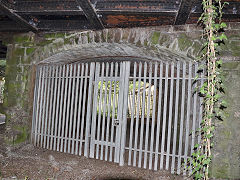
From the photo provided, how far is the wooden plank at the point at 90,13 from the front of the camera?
2900 mm

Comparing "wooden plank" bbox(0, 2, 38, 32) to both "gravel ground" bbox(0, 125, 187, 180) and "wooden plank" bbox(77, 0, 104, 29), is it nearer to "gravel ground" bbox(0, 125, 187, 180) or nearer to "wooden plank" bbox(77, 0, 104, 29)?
"wooden plank" bbox(77, 0, 104, 29)

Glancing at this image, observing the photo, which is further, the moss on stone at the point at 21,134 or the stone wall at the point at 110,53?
the moss on stone at the point at 21,134

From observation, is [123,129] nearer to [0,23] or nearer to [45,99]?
[45,99]

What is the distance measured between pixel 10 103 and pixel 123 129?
9.46 feet

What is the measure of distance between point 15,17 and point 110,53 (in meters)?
2.05

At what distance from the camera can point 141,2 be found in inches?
118

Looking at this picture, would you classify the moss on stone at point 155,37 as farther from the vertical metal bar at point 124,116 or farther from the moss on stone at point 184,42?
the vertical metal bar at point 124,116

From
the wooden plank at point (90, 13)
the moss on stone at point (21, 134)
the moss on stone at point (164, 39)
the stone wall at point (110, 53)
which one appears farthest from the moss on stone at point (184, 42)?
the moss on stone at point (21, 134)

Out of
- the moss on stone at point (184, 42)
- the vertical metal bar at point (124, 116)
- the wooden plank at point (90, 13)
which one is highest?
the wooden plank at point (90, 13)

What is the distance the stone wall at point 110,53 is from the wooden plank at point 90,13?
0.25m

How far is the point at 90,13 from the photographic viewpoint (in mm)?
3191

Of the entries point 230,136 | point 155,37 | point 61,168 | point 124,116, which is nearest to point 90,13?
A: point 155,37

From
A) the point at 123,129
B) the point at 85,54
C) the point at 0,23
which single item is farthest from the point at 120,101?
the point at 0,23

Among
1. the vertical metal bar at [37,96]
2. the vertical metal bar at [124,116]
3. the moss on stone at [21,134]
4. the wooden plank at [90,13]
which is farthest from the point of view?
the vertical metal bar at [37,96]
